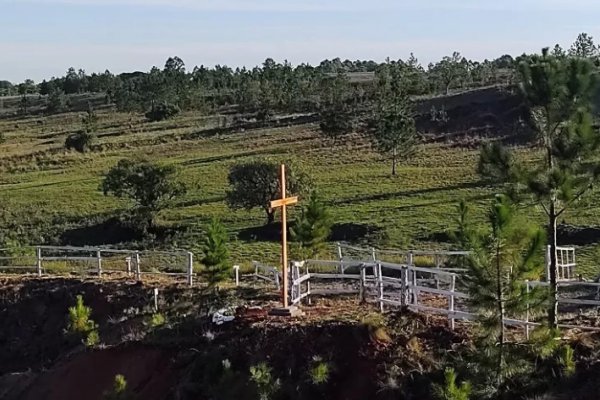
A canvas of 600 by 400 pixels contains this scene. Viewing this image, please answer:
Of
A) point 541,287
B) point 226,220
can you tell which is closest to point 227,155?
point 226,220

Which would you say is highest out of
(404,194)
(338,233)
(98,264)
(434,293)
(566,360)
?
(434,293)

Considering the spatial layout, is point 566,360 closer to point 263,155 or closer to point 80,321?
point 80,321

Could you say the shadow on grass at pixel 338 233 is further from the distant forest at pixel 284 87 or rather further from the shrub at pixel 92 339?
the distant forest at pixel 284 87

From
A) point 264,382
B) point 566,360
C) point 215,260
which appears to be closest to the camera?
point 566,360

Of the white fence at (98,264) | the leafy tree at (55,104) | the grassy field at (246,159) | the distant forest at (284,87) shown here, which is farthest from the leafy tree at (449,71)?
the white fence at (98,264)

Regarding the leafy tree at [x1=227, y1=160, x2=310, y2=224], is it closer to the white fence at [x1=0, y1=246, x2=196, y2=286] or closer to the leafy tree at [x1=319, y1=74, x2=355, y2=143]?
the white fence at [x1=0, y1=246, x2=196, y2=286]

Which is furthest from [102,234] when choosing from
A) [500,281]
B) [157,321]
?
[500,281]

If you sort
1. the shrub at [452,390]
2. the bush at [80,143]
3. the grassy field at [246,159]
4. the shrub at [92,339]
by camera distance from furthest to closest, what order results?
the bush at [80,143], the grassy field at [246,159], the shrub at [92,339], the shrub at [452,390]
